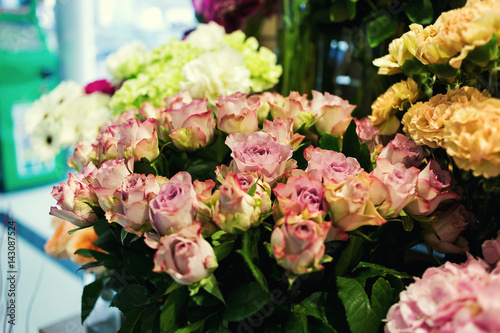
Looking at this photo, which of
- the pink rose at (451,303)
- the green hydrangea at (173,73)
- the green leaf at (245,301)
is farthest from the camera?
the green hydrangea at (173,73)

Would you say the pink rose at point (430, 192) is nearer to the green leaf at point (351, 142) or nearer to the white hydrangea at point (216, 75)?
the green leaf at point (351, 142)

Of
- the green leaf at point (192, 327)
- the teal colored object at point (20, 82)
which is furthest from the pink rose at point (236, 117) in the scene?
the teal colored object at point (20, 82)

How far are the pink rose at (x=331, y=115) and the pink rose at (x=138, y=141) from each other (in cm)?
21

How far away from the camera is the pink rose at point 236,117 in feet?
1.62

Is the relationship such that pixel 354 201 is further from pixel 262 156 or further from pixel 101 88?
pixel 101 88

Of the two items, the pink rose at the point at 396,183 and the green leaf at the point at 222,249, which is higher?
the pink rose at the point at 396,183

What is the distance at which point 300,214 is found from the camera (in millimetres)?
389

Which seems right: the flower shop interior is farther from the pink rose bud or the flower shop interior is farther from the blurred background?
the blurred background

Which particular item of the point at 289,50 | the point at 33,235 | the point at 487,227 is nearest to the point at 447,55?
the point at 487,227

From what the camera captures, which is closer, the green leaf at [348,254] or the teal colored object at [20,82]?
the green leaf at [348,254]

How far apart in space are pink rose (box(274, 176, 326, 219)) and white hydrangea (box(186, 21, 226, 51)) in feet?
1.52

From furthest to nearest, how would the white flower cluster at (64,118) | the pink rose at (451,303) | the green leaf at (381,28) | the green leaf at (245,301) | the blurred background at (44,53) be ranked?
the blurred background at (44,53)
the white flower cluster at (64,118)
the green leaf at (381,28)
the green leaf at (245,301)
the pink rose at (451,303)

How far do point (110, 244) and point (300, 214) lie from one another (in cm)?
29

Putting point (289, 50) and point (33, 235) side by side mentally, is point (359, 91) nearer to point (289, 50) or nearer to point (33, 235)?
point (289, 50)
